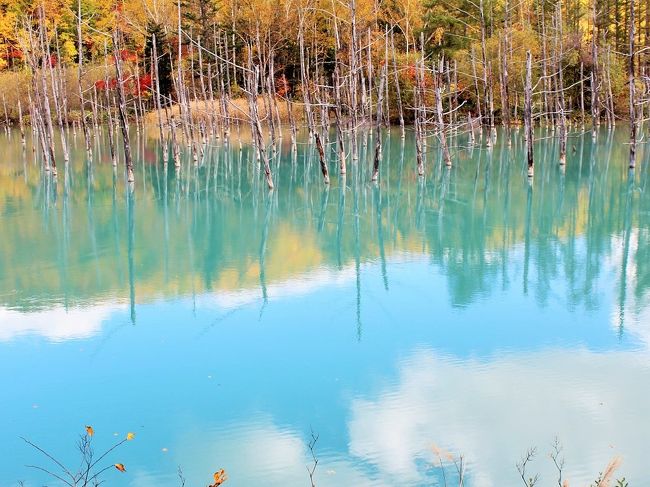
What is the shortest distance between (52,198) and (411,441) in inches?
569

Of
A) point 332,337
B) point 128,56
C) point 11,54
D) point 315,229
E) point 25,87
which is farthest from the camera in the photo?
point 11,54

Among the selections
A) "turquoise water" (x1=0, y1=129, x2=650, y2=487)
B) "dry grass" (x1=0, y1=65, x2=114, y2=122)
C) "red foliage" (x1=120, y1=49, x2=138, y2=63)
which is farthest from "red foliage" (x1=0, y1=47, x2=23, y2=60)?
"turquoise water" (x1=0, y1=129, x2=650, y2=487)

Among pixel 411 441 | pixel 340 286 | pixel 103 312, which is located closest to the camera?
pixel 411 441

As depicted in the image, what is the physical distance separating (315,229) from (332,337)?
5.92 m

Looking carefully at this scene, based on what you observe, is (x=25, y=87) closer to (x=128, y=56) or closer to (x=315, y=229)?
(x=128, y=56)

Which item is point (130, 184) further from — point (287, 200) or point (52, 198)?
point (287, 200)

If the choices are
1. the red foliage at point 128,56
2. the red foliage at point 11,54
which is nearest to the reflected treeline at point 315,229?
the red foliage at point 128,56

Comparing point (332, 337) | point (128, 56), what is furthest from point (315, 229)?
point (128, 56)

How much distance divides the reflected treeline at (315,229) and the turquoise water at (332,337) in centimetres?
7

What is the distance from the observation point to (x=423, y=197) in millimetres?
16812

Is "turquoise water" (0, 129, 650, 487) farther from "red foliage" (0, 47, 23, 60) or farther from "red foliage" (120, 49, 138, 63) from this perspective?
"red foliage" (0, 47, 23, 60)

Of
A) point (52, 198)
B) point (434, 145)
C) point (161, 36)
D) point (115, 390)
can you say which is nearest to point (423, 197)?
point (52, 198)

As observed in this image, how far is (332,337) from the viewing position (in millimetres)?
7766

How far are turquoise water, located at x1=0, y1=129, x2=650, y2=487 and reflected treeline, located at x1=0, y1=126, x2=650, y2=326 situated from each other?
7 cm
